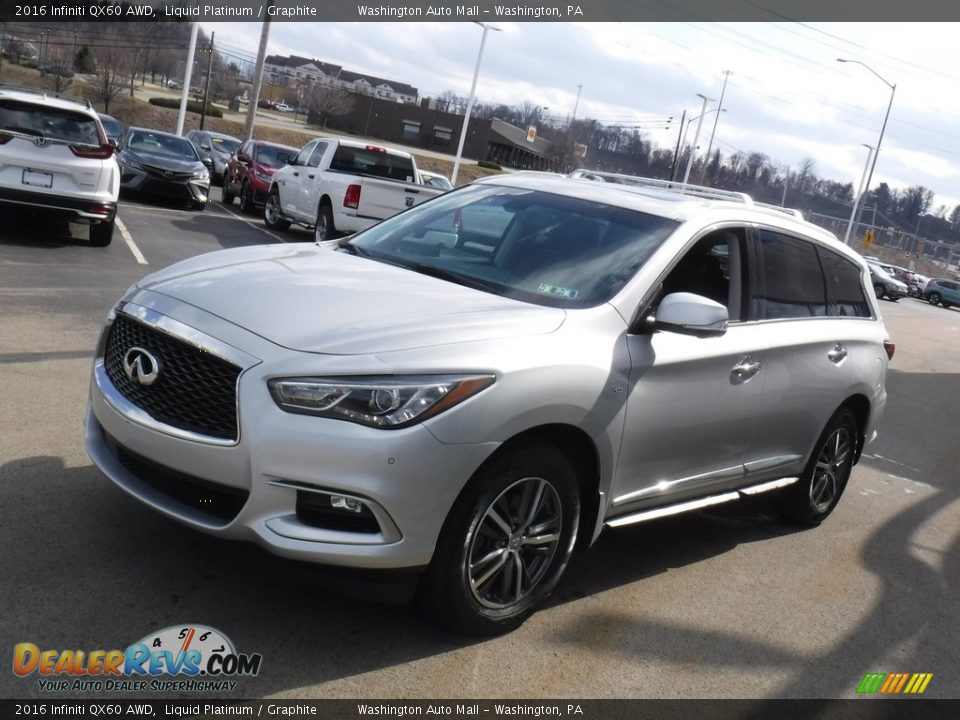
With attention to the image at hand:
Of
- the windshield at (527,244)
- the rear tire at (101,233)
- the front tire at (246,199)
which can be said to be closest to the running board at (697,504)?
the windshield at (527,244)

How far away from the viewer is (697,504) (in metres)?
4.89

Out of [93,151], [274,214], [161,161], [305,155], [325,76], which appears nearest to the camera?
[93,151]

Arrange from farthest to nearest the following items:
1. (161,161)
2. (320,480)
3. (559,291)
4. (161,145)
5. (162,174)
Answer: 1. (161,145)
2. (161,161)
3. (162,174)
4. (559,291)
5. (320,480)

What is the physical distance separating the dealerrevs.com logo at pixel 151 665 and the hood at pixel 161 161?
1693 cm

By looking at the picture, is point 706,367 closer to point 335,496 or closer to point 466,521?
point 466,521

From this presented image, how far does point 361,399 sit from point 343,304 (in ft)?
2.04

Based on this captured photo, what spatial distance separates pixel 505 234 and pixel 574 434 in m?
1.34

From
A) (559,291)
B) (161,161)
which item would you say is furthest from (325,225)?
(559,291)

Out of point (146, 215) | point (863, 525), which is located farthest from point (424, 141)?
point (863, 525)

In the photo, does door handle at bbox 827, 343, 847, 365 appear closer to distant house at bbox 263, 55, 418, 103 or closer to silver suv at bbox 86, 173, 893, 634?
silver suv at bbox 86, 173, 893, 634

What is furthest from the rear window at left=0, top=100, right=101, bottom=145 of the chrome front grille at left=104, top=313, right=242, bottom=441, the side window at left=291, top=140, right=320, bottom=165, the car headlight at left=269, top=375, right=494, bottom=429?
the car headlight at left=269, top=375, right=494, bottom=429

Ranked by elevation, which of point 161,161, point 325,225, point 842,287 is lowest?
point 325,225

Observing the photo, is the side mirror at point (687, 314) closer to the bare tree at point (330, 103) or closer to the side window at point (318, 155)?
the side window at point (318, 155)

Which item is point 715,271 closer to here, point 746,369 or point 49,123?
point 746,369
